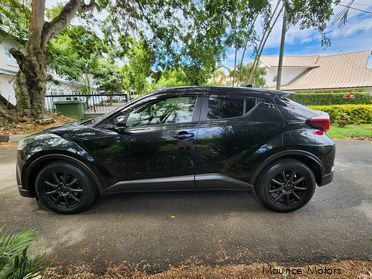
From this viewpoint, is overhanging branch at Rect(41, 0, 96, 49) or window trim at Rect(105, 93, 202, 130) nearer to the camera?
window trim at Rect(105, 93, 202, 130)

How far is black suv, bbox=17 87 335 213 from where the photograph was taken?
8.38 feet

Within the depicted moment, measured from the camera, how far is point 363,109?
9.88m

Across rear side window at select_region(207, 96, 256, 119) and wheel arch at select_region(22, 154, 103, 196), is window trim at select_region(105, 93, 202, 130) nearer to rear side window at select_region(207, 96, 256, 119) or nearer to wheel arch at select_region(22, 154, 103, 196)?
rear side window at select_region(207, 96, 256, 119)

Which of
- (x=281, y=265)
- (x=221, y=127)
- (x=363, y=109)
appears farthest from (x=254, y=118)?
(x=363, y=109)

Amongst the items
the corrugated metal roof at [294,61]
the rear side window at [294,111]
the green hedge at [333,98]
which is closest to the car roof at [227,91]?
the rear side window at [294,111]

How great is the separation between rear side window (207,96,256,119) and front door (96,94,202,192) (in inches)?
9.0

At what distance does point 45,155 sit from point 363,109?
1306cm

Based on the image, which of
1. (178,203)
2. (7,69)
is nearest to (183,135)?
(178,203)

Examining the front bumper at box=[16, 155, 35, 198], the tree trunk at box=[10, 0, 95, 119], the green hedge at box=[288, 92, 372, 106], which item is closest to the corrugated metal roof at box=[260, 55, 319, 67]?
the green hedge at box=[288, 92, 372, 106]

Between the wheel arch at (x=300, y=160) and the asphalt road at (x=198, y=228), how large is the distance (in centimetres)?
54

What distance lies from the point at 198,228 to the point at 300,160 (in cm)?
164

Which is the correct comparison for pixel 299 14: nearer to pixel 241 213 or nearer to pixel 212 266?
pixel 241 213

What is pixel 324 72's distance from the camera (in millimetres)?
21703

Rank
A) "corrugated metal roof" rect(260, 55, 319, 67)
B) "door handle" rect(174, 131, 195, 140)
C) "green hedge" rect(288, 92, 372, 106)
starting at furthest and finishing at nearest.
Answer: "corrugated metal roof" rect(260, 55, 319, 67) < "green hedge" rect(288, 92, 372, 106) < "door handle" rect(174, 131, 195, 140)
